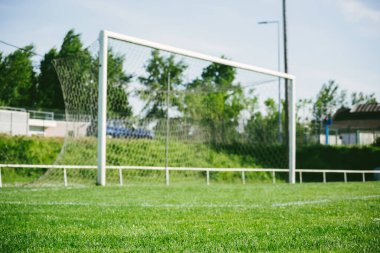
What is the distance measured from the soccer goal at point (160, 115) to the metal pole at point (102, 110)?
0.03m

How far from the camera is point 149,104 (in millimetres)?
15164

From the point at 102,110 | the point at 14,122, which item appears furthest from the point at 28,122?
the point at 102,110

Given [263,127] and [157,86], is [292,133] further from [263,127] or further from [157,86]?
[263,127]

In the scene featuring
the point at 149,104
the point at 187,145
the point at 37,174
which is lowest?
the point at 37,174

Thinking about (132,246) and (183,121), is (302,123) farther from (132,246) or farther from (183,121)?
(132,246)

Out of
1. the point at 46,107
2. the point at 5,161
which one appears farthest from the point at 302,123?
the point at 46,107

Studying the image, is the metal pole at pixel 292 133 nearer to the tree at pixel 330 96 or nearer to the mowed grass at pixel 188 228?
the mowed grass at pixel 188 228

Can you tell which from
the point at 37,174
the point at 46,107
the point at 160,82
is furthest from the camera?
the point at 46,107

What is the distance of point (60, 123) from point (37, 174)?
17.2m

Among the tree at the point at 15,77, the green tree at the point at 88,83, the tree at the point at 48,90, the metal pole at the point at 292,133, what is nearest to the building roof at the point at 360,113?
the tree at the point at 48,90

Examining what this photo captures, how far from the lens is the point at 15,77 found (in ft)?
130

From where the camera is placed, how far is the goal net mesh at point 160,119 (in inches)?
504

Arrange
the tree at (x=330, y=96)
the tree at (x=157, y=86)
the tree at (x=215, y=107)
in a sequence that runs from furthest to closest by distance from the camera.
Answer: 1. the tree at (x=330, y=96)
2. the tree at (x=215, y=107)
3. the tree at (x=157, y=86)

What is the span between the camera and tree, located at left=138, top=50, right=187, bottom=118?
1480 centimetres
